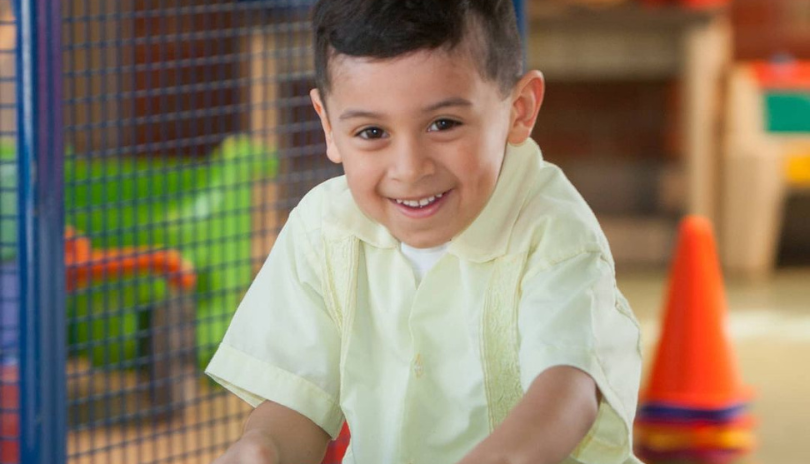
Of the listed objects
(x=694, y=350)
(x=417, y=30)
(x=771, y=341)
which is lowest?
(x=771, y=341)

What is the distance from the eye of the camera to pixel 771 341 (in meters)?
4.07

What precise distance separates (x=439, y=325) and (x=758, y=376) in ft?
8.53

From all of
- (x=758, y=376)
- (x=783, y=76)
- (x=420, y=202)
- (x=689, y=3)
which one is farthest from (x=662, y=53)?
(x=420, y=202)

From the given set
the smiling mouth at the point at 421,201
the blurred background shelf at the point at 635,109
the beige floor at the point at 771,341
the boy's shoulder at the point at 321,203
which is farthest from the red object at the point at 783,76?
the smiling mouth at the point at 421,201

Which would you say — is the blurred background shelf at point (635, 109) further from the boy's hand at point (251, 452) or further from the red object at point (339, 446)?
the boy's hand at point (251, 452)

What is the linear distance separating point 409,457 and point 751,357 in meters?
2.77

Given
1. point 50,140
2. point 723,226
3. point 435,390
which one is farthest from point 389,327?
point 723,226

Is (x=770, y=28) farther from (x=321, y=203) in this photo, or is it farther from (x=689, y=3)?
(x=321, y=203)

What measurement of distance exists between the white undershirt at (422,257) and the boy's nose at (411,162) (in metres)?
0.13

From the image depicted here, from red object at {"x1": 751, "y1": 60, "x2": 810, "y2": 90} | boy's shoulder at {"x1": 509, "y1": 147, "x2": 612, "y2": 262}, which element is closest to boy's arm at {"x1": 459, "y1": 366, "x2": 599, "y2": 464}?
boy's shoulder at {"x1": 509, "y1": 147, "x2": 612, "y2": 262}

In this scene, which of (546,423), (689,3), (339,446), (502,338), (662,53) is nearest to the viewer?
(546,423)

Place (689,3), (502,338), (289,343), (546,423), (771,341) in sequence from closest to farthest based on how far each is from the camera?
(546,423) < (502,338) < (289,343) < (771,341) < (689,3)

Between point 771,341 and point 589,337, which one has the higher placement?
point 589,337

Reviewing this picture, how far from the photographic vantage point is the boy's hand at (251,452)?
1.20 meters
